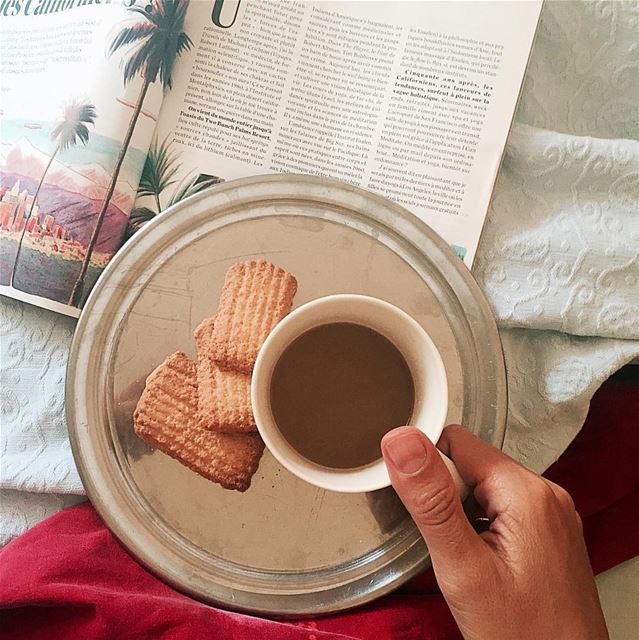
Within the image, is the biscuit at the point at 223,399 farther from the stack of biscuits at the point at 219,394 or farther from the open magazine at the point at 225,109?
the open magazine at the point at 225,109

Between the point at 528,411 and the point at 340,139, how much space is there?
1.14 feet

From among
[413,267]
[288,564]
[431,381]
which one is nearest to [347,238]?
[413,267]

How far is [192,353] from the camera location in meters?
0.66

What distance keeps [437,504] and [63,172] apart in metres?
0.48

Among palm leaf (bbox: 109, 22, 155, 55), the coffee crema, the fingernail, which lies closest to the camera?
the fingernail

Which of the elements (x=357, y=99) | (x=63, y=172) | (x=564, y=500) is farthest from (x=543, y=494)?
(x=63, y=172)

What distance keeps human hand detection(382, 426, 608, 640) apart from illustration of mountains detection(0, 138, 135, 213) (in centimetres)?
39

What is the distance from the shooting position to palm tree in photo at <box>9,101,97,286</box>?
27.4 inches

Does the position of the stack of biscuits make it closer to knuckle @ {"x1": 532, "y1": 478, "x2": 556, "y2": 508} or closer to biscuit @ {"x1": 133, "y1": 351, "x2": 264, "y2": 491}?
biscuit @ {"x1": 133, "y1": 351, "x2": 264, "y2": 491}

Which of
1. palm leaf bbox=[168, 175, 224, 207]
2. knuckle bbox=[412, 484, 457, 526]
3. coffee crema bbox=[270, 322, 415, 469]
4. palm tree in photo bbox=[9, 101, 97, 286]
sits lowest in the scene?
knuckle bbox=[412, 484, 457, 526]

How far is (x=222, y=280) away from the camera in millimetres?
672

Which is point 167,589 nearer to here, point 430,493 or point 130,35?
point 430,493

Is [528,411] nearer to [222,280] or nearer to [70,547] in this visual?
[222,280]

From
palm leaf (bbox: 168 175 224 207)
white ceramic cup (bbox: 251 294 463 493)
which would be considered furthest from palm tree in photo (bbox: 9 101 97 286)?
white ceramic cup (bbox: 251 294 463 493)
